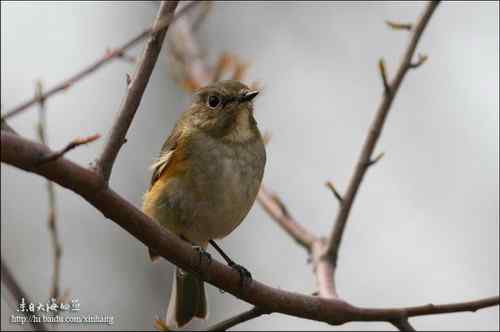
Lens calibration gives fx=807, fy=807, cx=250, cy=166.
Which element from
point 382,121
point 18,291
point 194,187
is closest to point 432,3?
point 382,121

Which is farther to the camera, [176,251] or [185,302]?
[185,302]

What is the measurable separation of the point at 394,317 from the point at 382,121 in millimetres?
1234

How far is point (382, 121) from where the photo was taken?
473 cm

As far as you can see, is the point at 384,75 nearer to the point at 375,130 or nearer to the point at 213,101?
the point at 375,130

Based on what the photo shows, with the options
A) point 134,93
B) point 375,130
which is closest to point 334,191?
point 375,130

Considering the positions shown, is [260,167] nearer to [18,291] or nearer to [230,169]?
[230,169]

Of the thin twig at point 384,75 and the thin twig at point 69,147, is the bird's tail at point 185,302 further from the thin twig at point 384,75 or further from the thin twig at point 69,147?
the thin twig at point 69,147

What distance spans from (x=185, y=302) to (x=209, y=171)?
43.0 inches

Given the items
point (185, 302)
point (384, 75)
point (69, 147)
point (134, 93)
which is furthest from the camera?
point (185, 302)

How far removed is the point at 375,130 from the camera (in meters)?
4.74

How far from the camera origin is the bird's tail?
523 cm

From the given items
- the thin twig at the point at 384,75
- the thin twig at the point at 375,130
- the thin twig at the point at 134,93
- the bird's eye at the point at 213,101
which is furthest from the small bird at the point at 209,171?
the thin twig at the point at 134,93

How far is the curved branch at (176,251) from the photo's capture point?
2.65 meters

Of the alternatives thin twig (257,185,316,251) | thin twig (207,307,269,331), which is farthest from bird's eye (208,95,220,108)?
thin twig (207,307,269,331)
